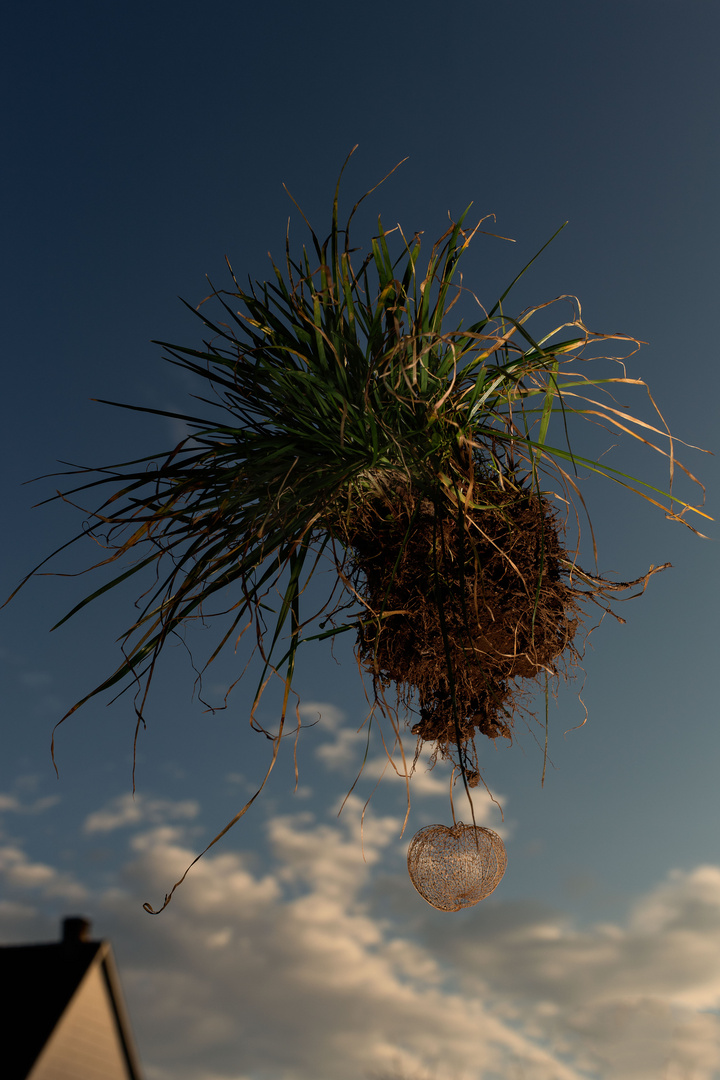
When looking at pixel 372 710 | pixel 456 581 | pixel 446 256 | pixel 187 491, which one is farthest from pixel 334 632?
pixel 446 256

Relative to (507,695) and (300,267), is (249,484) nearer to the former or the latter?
(300,267)

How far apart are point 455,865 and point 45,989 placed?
4549 mm

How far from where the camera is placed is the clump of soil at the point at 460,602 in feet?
5.20

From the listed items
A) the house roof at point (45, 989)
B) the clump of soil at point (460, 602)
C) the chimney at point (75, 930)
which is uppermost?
the clump of soil at point (460, 602)

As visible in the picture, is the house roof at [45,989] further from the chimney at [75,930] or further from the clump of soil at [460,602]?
the clump of soil at [460,602]

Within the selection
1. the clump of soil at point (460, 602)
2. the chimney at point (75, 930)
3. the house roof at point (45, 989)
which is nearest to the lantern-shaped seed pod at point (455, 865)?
the clump of soil at point (460, 602)

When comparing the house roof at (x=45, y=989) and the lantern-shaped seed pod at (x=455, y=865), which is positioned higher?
the lantern-shaped seed pod at (x=455, y=865)

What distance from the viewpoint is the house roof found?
454 centimetres

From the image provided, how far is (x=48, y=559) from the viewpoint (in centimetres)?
170

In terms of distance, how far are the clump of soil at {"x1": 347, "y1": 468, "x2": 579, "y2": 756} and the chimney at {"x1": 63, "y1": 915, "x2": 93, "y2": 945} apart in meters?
4.80

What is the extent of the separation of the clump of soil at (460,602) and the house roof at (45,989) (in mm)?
4356

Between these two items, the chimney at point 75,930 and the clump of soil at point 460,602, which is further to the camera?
the chimney at point 75,930

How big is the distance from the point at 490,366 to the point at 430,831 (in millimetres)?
1019

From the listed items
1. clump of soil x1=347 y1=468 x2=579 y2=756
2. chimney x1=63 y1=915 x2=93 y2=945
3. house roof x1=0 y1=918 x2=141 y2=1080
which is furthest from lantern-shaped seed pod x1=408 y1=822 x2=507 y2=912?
chimney x1=63 y1=915 x2=93 y2=945
